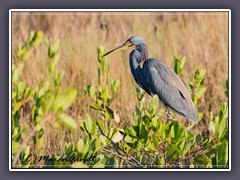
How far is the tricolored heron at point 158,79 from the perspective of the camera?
4332 millimetres

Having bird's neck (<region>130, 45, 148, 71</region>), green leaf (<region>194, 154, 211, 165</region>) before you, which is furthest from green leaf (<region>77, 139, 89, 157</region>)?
bird's neck (<region>130, 45, 148, 71</region>)

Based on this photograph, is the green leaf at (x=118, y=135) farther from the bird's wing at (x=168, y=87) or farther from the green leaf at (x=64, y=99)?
the green leaf at (x=64, y=99)

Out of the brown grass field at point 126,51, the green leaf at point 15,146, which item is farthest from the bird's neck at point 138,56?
the green leaf at point 15,146

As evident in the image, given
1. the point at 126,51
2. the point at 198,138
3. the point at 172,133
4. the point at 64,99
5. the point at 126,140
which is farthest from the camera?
the point at 126,51

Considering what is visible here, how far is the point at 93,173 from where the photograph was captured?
376 centimetres

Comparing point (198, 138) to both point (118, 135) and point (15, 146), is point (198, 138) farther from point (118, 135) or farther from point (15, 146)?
point (15, 146)

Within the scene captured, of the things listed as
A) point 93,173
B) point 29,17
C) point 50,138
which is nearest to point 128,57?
point 50,138

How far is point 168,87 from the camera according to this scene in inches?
176

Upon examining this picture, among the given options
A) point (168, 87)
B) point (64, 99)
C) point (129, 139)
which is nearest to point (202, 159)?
point (129, 139)

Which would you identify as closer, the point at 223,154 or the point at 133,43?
the point at 223,154

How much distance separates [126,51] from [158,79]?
42 centimetres

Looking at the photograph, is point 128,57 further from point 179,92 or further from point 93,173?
point 93,173

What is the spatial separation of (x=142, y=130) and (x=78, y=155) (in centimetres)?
41

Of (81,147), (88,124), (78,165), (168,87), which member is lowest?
(78,165)
